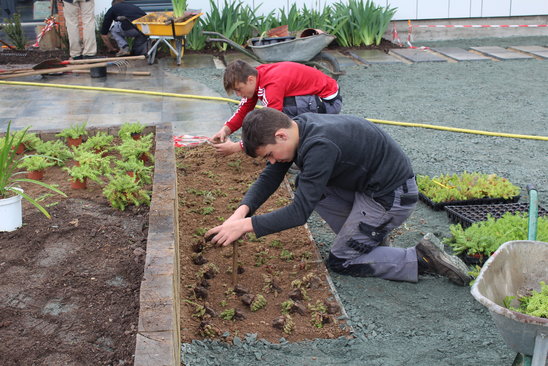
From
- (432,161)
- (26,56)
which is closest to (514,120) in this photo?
(432,161)

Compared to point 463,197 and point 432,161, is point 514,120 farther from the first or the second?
point 463,197

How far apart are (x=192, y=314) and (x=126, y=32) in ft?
30.3

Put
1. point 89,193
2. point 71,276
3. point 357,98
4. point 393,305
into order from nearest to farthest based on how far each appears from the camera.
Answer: point 71,276
point 393,305
point 89,193
point 357,98

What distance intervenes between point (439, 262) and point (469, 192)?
4.38 ft

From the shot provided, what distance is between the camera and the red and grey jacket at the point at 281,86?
537cm

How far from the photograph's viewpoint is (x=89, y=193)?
14.9 feet

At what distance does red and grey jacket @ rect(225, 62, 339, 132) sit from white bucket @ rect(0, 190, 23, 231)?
2.12 meters

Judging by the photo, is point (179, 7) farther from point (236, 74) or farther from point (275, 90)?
point (236, 74)

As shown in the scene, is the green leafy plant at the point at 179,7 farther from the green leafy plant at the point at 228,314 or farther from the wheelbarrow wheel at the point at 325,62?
the green leafy plant at the point at 228,314

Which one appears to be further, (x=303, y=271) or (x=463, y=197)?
(x=463, y=197)

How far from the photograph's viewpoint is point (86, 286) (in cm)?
319

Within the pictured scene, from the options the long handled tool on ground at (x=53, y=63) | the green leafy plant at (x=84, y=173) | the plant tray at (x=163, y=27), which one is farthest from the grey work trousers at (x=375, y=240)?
the plant tray at (x=163, y=27)

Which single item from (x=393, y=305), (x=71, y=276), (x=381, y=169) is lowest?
(x=393, y=305)

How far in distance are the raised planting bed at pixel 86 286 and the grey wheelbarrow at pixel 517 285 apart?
1.26 meters
